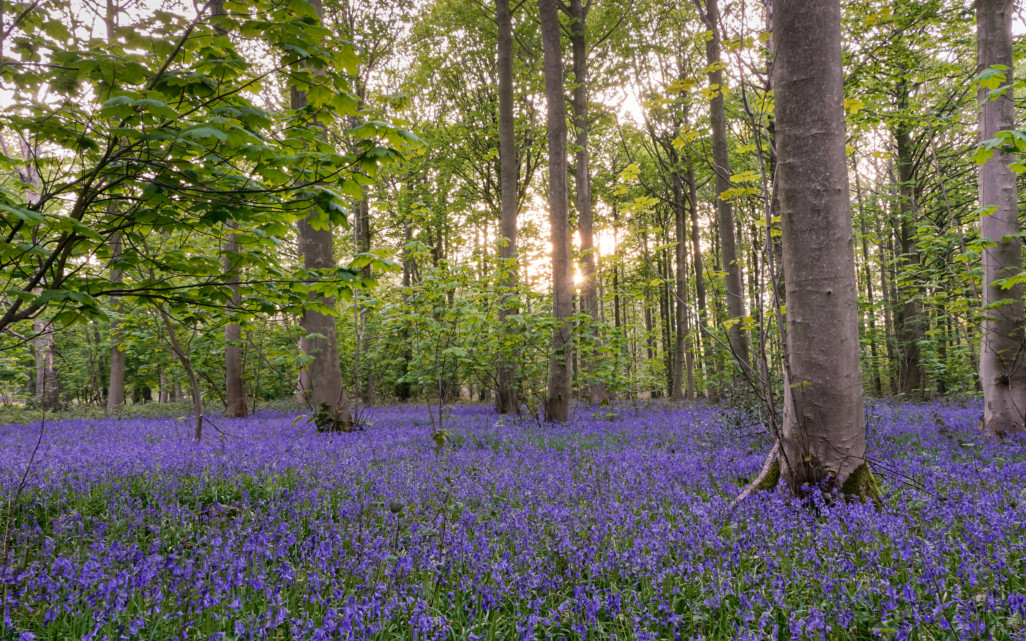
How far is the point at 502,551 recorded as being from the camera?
10.0 ft

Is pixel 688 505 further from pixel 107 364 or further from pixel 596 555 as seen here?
pixel 107 364

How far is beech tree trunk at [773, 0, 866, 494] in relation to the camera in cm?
372

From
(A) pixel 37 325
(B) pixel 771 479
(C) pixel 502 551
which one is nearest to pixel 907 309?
(B) pixel 771 479

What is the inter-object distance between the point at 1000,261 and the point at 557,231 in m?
6.66

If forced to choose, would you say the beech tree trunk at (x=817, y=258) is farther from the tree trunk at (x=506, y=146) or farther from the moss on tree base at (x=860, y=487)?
the tree trunk at (x=506, y=146)

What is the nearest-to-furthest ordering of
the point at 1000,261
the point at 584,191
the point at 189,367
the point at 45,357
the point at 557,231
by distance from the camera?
the point at 189,367
the point at 1000,261
the point at 557,231
the point at 45,357
the point at 584,191

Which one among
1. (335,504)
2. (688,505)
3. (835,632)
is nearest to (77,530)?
(335,504)

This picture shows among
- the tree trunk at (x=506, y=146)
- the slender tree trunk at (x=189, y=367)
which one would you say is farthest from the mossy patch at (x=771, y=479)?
the tree trunk at (x=506, y=146)

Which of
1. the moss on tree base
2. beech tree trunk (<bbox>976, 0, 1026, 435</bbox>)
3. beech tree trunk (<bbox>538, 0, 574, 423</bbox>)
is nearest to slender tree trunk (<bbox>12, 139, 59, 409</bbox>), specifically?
the moss on tree base

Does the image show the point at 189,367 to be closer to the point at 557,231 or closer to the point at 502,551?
the point at 502,551

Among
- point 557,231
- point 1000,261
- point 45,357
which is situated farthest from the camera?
point 45,357

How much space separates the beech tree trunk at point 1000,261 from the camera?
644cm

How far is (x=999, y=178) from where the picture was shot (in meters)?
6.58

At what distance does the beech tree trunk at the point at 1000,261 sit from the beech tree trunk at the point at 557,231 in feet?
19.8
